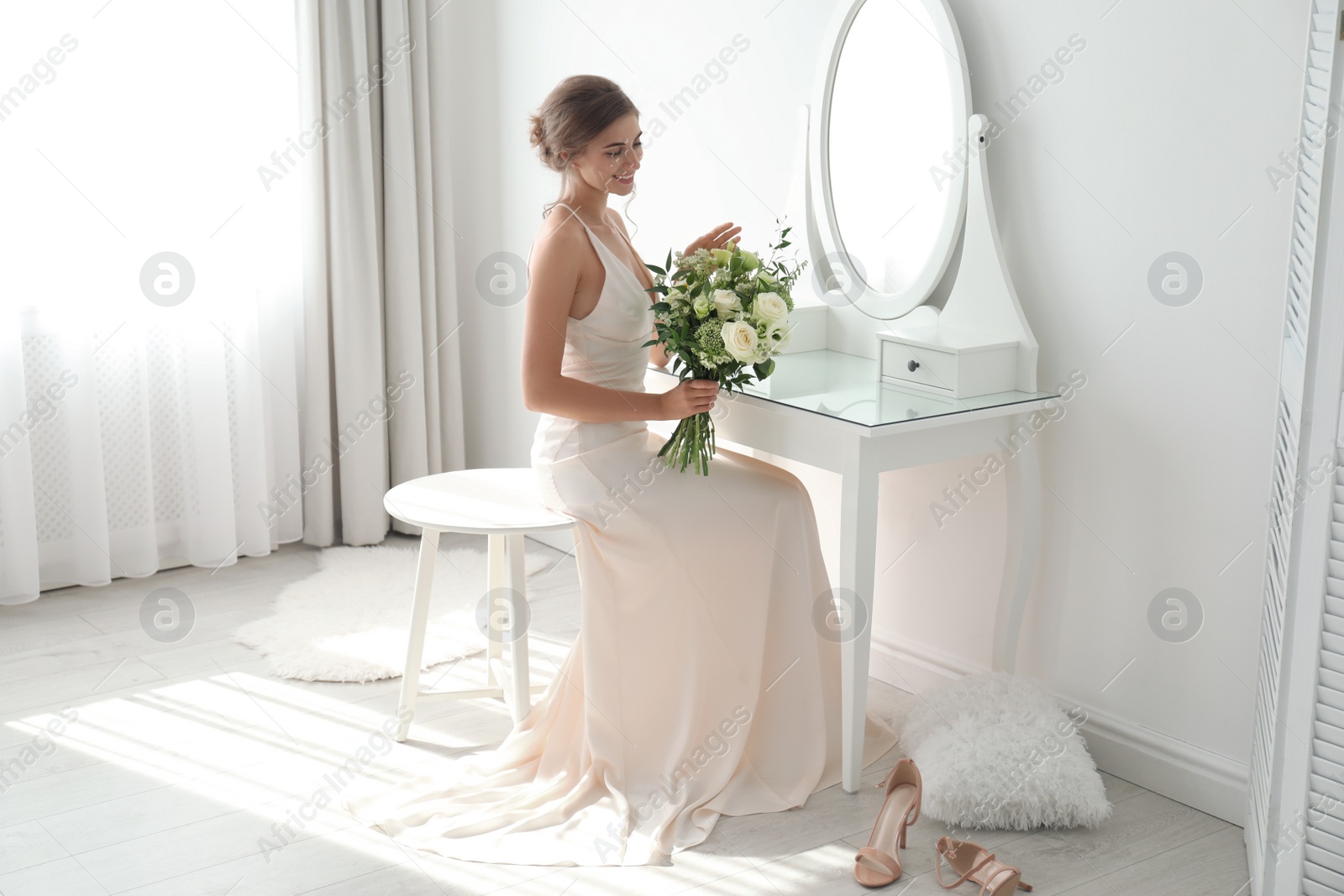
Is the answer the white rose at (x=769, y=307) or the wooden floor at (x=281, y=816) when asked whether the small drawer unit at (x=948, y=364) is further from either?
the wooden floor at (x=281, y=816)

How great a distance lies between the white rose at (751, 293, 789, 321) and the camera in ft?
8.04

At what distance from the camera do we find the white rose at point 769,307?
2449 mm

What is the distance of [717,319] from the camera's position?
2479mm

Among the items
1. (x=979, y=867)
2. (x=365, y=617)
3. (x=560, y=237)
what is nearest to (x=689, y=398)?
(x=560, y=237)

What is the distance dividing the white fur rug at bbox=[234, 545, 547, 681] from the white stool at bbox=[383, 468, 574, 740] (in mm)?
458

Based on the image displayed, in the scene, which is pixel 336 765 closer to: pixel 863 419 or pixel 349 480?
pixel 863 419

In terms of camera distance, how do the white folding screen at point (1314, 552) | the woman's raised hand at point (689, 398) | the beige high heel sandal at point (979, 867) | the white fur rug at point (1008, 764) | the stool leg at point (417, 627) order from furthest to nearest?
the stool leg at point (417, 627)
the woman's raised hand at point (689, 398)
the white fur rug at point (1008, 764)
the beige high heel sandal at point (979, 867)
the white folding screen at point (1314, 552)

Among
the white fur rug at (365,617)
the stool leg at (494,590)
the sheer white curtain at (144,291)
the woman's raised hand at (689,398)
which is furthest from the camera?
the sheer white curtain at (144,291)

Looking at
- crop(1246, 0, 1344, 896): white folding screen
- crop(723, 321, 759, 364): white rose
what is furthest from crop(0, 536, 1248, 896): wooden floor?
crop(723, 321, 759, 364): white rose

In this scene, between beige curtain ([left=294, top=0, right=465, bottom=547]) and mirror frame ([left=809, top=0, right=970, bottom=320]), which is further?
beige curtain ([left=294, top=0, right=465, bottom=547])

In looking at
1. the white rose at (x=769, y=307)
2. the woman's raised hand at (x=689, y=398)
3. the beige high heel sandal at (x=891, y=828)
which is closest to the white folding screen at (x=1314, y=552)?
the beige high heel sandal at (x=891, y=828)

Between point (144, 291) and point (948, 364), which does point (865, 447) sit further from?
point (144, 291)

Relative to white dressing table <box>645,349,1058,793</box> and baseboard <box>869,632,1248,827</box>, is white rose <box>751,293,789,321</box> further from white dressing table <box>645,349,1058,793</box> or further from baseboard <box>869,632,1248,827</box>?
baseboard <box>869,632,1248,827</box>

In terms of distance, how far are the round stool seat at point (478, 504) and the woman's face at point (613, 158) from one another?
26.8 inches
